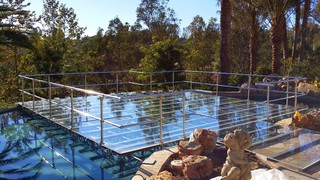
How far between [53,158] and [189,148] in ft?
6.66

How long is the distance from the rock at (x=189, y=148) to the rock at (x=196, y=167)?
279mm

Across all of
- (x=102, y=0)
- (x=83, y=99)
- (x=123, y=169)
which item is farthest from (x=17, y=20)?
(x=123, y=169)

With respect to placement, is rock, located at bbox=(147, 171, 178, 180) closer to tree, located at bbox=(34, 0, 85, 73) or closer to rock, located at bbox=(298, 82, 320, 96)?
rock, located at bbox=(298, 82, 320, 96)

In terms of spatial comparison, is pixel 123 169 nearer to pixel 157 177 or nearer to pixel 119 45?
pixel 157 177

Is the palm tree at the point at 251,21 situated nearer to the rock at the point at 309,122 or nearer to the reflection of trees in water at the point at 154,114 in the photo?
the reflection of trees in water at the point at 154,114

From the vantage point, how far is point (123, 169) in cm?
438

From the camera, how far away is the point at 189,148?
4.29 m

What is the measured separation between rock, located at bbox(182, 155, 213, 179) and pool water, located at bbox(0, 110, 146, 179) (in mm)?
766

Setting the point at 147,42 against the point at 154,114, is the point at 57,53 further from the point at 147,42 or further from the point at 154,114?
the point at 147,42

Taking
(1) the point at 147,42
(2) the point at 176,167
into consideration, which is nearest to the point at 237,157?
(2) the point at 176,167

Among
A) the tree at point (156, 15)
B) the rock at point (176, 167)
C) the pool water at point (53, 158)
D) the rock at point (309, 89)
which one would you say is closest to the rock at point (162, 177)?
the rock at point (176, 167)

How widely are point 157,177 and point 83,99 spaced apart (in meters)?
5.72

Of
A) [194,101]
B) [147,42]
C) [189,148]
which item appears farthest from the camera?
[147,42]

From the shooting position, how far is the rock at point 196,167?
3.79 metres
